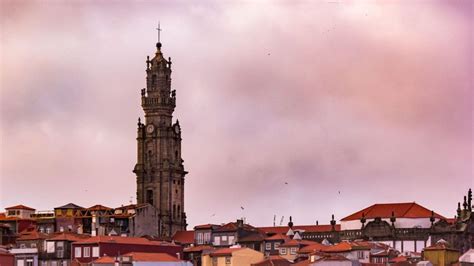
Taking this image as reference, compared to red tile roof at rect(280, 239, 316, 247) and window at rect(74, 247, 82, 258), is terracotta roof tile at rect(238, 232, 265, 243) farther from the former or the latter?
window at rect(74, 247, 82, 258)

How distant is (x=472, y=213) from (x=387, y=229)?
873 centimetres

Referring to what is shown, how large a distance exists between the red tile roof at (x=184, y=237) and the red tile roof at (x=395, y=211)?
16190mm

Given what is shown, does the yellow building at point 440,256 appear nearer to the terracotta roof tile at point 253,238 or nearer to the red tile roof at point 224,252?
the red tile roof at point 224,252

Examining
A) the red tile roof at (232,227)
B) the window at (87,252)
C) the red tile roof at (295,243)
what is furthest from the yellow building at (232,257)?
the red tile roof at (232,227)

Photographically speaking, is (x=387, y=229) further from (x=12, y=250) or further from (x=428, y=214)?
(x=12, y=250)

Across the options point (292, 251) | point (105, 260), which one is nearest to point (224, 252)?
point (292, 251)

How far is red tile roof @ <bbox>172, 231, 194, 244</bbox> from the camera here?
152500 mm

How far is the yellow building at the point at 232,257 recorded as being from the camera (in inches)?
5017

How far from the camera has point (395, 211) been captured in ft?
494

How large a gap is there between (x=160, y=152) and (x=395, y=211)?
29612 mm

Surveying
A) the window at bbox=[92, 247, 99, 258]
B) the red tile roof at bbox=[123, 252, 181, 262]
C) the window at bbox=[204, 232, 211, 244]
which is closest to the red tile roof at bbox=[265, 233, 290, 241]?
the window at bbox=[204, 232, 211, 244]

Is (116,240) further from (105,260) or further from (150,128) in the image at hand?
(150,128)

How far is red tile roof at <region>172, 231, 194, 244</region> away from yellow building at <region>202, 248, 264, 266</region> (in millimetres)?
21331

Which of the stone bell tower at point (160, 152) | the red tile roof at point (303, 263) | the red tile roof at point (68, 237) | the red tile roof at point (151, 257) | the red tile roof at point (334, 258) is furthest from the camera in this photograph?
the stone bell tower at point (160, 152)
